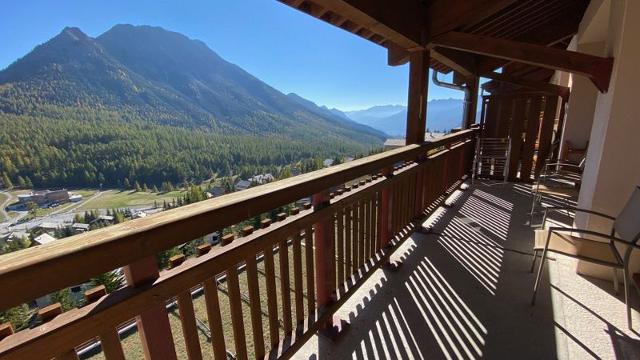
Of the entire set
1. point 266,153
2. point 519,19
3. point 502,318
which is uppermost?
point 519,19

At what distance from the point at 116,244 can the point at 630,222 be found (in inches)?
109

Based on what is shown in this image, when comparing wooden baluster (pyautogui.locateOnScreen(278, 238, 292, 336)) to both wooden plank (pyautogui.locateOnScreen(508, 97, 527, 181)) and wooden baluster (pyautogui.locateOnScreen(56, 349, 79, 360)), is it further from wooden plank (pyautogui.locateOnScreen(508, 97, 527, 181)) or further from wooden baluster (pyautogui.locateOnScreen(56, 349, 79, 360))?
wooden plank (pyautogui.locateOnScreen(508, 97, 527, 181))

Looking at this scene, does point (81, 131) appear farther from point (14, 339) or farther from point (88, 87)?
point (14, 339)

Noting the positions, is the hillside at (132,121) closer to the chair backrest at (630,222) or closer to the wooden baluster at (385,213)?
the wooden baluster at (385,213)

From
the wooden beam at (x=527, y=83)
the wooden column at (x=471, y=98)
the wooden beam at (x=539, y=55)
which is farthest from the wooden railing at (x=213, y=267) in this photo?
the wooden beam at (x=527, y=83)

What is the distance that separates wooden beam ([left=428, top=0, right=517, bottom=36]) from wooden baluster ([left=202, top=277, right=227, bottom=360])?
114 inches

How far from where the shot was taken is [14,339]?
0.62 metres

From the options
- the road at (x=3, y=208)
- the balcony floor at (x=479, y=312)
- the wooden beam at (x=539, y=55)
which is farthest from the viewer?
the road at (x=3, y=208)

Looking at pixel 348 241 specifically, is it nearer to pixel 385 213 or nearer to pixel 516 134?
pixel 385 213

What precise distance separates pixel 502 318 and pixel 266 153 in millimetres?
77219

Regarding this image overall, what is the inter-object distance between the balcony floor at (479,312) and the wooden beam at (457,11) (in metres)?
2.15

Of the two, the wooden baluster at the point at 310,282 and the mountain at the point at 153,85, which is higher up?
the mountain at the point at 153,85

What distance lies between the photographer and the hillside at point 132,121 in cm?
5612

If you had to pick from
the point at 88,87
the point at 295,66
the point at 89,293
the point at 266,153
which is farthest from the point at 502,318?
the point at 295,66
